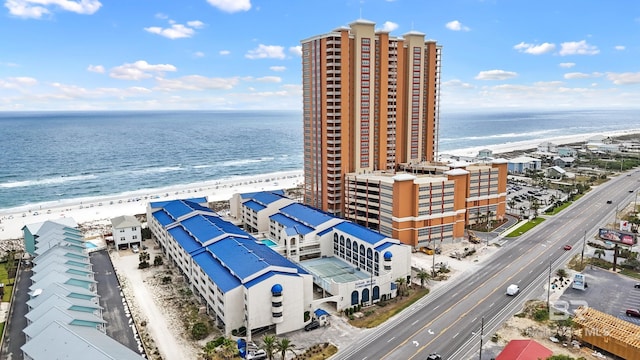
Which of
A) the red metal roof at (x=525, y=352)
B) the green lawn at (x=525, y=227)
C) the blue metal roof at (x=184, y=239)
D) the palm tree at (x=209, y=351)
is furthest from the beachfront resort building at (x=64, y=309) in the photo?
the green lawn at (x=525, y=227)

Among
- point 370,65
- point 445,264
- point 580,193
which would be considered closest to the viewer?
point 445,264

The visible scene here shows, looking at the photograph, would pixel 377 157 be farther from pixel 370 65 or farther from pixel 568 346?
pixel 568 346

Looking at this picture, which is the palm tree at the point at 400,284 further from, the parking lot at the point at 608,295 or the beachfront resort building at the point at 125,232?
the beachfront resort building at the point at 125,232

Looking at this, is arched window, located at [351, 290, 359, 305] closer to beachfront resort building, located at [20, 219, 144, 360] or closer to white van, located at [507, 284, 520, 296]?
white van, located at [507, 284, 520, 296]

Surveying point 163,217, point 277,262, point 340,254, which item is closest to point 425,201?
point 340,254

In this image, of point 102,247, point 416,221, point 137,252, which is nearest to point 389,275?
point 416,221

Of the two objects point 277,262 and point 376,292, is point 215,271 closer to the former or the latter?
point 277,262
